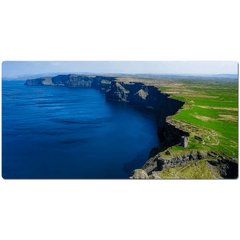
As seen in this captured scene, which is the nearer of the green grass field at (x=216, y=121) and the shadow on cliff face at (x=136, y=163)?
the green grass field at (x=216, y=121)

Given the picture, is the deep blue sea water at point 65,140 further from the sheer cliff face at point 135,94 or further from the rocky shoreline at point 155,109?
the sheer cliff face at point 135,94

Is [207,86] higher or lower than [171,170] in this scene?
higher

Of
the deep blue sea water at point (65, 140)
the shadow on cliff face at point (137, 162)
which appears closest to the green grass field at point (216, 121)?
the shadow on cliff face at point (137, 162)

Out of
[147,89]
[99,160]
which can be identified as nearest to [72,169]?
[99,160]

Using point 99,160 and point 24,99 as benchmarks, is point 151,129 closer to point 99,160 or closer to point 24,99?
point 99,160

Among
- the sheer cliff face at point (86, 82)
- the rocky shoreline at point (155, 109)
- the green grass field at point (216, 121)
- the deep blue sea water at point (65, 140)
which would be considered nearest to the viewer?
the rocky shoreline at point (155, 109)

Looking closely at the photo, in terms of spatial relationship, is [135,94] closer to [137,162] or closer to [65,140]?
[65,140]

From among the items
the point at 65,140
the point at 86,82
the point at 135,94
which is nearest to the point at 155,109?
the point at 135,94
